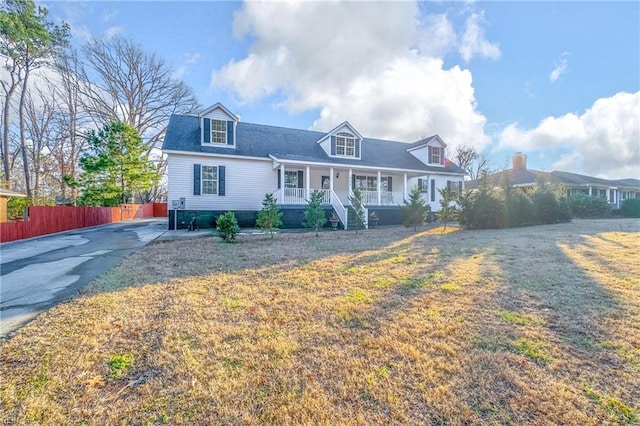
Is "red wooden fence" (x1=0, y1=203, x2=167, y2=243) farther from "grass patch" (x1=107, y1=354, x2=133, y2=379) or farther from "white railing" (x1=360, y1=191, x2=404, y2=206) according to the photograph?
"white railing" (x1=360, y1=191, x2=404, y2=206)

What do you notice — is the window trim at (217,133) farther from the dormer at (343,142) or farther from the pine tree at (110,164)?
the pine tree at (110,164)

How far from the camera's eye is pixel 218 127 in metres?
15.8

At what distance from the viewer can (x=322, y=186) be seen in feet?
62.0

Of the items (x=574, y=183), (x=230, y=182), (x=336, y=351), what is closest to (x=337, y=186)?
(x=230, y=182)

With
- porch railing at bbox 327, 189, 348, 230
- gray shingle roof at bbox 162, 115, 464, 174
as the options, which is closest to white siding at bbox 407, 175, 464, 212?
gray shingle roof at bbox 162, 115, 464, 174

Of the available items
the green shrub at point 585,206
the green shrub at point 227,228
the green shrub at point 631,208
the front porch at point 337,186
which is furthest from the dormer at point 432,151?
the green shrub at point 631,208

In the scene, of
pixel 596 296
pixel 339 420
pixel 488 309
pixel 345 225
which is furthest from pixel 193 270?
pixel 345 225

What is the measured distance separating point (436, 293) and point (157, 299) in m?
4.46

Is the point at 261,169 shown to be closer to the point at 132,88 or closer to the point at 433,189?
the point at 433,189

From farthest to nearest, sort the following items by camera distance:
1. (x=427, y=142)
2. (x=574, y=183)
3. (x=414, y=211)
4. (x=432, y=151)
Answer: (x=574, y=183), (x=432, y=151), (x=427, y=142), (x=414, y=211)

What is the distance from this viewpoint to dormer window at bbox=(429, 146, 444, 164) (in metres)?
21.7

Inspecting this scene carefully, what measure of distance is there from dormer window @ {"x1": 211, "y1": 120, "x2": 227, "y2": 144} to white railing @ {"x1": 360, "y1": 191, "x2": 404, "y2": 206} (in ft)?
29.2

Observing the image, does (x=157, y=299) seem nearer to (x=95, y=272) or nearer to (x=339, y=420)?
(x=95, y=272)

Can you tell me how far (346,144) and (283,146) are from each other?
13.7 ft
